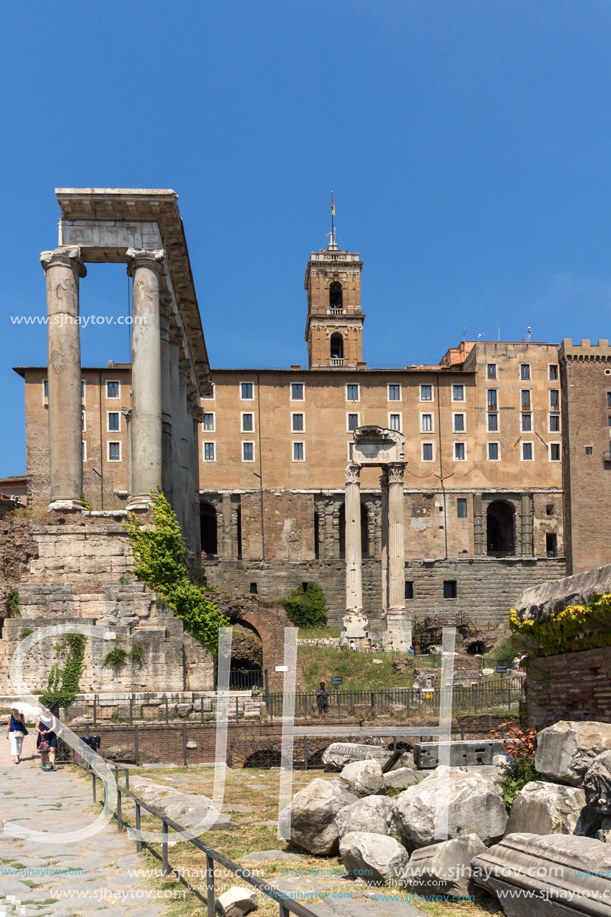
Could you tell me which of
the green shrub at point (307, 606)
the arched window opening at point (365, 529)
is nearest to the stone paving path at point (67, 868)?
the green shrub at point (307, 606)

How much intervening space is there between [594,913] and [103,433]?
53.1m

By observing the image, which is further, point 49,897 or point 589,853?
point 49,897

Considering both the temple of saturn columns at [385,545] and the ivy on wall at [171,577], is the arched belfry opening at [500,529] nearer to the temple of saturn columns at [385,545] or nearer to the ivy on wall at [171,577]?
the temple of saturn columns at [385,545]

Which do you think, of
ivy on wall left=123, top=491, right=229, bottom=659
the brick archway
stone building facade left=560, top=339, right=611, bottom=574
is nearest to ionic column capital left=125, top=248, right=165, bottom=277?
ivy on wall left=123, top=491, right=229, bottom=659

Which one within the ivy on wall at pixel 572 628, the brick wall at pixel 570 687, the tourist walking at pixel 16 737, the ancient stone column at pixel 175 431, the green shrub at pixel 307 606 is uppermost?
the ancient stone column at pixel 175 431

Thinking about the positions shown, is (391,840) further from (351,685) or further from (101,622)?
(351,685)

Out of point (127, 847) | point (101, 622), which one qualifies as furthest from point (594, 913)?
point (101, 622)

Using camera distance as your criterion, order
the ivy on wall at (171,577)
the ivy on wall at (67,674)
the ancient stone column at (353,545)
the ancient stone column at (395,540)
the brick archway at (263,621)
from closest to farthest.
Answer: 1. the ivy on wall at (67,674)
2. the ivy on wall at (171,577)
3. the brick archway at (263,621)
4. the ancient stone column at (395,540)
5. the ancient stone column at (353,545)

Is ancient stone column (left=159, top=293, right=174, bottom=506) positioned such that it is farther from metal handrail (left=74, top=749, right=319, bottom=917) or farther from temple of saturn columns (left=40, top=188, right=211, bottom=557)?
metal handrail (left=74, top=749, right=319, bottom=917)

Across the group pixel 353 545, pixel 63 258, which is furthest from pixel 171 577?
pixel 353 545

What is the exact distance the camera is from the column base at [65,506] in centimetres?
2098

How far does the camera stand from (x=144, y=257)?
2273cm

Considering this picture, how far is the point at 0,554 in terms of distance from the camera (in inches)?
781

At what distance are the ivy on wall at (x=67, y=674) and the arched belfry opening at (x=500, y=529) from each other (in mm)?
44936
